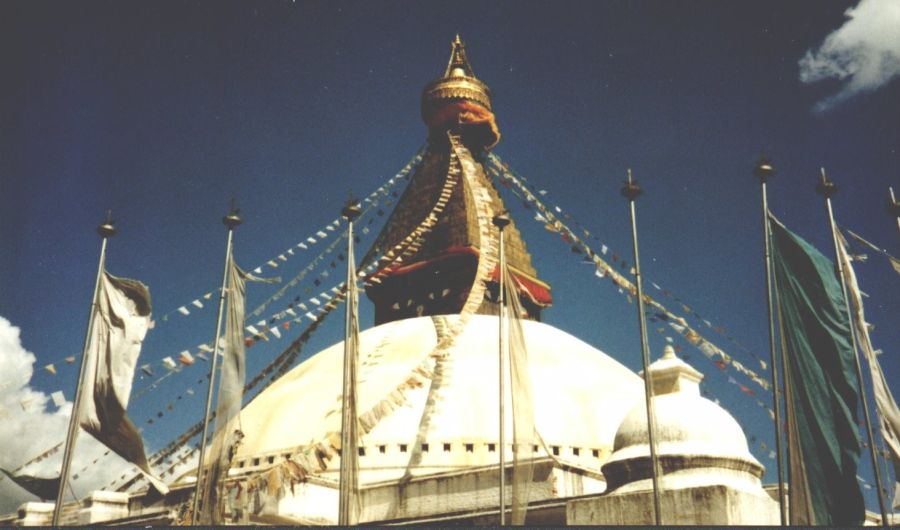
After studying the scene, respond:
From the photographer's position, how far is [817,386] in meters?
13.2

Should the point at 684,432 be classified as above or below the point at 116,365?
below

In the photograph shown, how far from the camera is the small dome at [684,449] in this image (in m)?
14.8

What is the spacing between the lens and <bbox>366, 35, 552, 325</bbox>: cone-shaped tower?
2822 cm

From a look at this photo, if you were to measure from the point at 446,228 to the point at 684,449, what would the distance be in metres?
15.0

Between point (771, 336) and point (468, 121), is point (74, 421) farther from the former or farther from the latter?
point (468, 121)

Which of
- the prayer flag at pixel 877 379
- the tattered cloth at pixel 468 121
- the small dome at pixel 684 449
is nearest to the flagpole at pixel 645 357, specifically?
the small dome at pixel 684 449

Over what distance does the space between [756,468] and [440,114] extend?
1814cm

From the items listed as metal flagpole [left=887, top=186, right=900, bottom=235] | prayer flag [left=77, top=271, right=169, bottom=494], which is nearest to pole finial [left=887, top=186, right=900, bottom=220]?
metal flagpole [left=887, top=186, right=900, bottom=235]

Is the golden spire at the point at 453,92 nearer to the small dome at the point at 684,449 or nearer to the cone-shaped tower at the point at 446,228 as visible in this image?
A: the cone-shaped tower at the point at 446,228

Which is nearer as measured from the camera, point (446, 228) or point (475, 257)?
point (475, 257)

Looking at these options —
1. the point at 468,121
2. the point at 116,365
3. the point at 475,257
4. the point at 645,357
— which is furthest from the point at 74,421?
the point at 468,121

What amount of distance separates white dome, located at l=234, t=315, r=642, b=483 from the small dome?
4.48 meters

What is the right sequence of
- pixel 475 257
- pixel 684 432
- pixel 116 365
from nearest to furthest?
pixel 116 365
pixel 684 432
pixel 475 257

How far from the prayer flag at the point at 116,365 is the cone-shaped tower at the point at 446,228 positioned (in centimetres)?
1333
